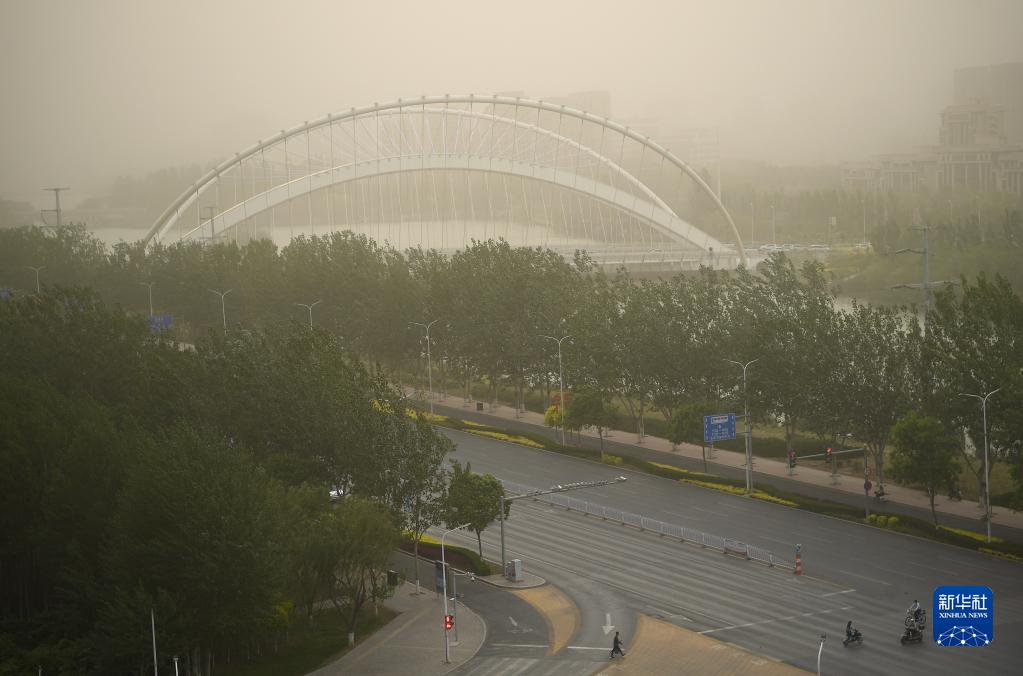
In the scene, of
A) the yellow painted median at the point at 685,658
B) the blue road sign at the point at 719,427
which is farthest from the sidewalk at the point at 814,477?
the yellow painted median at the point at 685,658

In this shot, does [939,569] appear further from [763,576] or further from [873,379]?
[873,379]

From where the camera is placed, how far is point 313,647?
1452 inches

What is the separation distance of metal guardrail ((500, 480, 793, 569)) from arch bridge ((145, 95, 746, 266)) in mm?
48245

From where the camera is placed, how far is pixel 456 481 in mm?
44094

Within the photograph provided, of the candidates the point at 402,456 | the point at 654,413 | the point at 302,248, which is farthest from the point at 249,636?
the point at 302,248

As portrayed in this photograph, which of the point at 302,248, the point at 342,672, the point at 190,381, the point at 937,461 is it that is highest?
the point at 302,248

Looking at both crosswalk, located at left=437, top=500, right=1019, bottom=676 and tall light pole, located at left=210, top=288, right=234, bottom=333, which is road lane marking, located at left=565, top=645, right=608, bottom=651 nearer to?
crosswalk, located at left=437, top=500, right=1019, bottom=676

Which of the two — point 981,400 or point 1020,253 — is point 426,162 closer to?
point 1020,253

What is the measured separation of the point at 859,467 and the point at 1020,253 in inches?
2212

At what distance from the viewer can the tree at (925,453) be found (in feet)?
150

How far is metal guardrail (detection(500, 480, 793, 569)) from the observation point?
44000mm

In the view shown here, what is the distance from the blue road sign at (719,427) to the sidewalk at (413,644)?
728 inches

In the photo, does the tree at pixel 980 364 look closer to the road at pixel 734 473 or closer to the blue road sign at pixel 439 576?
the road at pixel 734 473

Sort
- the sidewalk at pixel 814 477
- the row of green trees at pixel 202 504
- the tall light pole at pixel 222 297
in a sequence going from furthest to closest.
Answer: the tall light pole at pixel 222 297 → the sidewalk at pixel 814 477 → the row of green trees at pixel 202 504
